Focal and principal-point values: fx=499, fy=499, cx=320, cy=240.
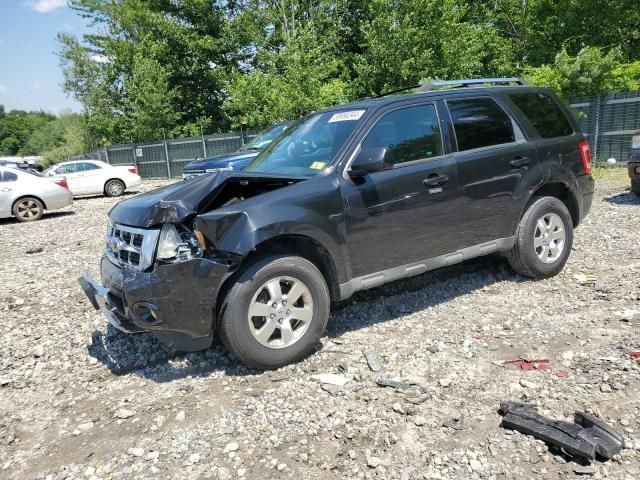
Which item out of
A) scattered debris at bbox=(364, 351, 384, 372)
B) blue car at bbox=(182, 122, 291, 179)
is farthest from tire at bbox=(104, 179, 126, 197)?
scattered debris at bbox=(364, 351, 384, 372)

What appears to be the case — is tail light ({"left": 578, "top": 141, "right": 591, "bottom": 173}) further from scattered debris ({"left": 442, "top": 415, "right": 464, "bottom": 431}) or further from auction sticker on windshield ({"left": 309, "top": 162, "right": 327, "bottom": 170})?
scattered debris ({"left": 442, "top": 415, "right": 464, "bottom": 431})

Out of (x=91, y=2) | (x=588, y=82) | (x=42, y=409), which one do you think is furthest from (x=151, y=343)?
(x=91, y=2)

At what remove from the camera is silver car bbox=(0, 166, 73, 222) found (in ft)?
42.5

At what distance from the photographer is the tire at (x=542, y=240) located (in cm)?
502

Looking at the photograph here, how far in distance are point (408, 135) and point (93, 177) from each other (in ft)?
56.9

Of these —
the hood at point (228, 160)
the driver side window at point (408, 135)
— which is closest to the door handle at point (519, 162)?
the driver side window at point (408, 135)

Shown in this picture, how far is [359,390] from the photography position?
11.2 feet

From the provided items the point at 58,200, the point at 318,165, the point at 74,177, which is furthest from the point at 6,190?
the point at 318,165

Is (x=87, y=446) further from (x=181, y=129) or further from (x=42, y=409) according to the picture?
(x=181, y=129)

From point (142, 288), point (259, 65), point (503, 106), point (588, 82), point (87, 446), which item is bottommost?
point (87, 446)

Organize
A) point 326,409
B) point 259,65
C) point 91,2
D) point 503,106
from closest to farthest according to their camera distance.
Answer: point 326,409 < point 503,106 < point 259,65 < point 91,2

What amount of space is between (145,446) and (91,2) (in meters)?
39.7

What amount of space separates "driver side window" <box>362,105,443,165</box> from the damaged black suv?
12 millimetres

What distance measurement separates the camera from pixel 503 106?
16.4 ft
